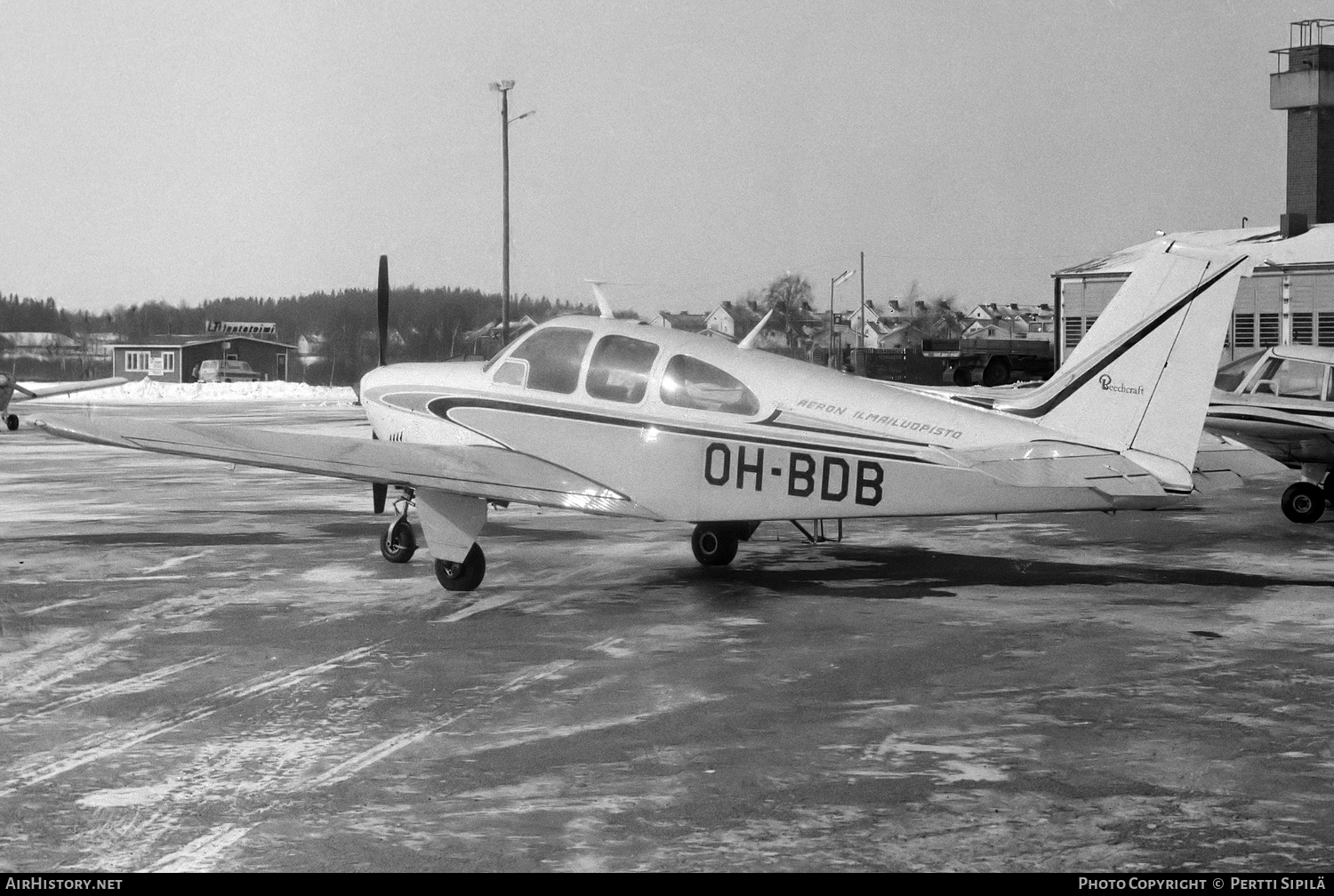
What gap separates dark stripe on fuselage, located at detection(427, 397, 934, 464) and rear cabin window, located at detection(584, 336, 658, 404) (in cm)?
19

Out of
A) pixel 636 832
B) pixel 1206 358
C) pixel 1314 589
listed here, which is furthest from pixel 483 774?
pixel 1314 589

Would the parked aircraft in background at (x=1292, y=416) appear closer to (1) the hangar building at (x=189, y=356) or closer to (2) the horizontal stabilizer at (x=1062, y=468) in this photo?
(2) the horizontal stabilizer at (x=1062, y=468)

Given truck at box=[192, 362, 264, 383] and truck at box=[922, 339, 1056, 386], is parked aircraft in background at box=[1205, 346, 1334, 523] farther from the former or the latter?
truck at box=[192, 362, 264, 383]

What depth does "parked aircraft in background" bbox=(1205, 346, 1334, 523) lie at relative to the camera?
16.7 m

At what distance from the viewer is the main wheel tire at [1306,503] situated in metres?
17.1

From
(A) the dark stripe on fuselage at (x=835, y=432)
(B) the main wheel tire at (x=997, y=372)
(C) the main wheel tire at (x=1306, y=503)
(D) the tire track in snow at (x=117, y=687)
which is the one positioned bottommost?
(D) the tire track in snow at (x=117, y=687)

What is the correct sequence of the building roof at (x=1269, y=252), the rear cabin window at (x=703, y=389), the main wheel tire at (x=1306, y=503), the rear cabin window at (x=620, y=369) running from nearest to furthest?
the rear cabin window at (x=703, y=389), the rear cabin window at (x=620, y=369), the main wheel tire at (x=1306, y=503), the building roof at (x=1269, y=252)

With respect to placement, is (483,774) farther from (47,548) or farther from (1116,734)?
(47,548)

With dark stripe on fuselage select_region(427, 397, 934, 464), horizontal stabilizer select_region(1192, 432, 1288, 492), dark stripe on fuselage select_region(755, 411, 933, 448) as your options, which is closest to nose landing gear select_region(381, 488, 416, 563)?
dark stripe on fuselage select_region(427, 397, 934, 464)

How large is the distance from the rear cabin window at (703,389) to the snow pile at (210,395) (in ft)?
158

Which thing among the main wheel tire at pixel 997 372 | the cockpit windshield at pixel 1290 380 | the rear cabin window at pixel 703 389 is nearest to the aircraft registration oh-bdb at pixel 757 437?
the rear cabin window at pixel 703 389

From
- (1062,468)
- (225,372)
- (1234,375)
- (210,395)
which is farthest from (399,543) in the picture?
(225,372)

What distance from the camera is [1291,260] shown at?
43406 mm

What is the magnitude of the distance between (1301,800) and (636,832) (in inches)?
105
